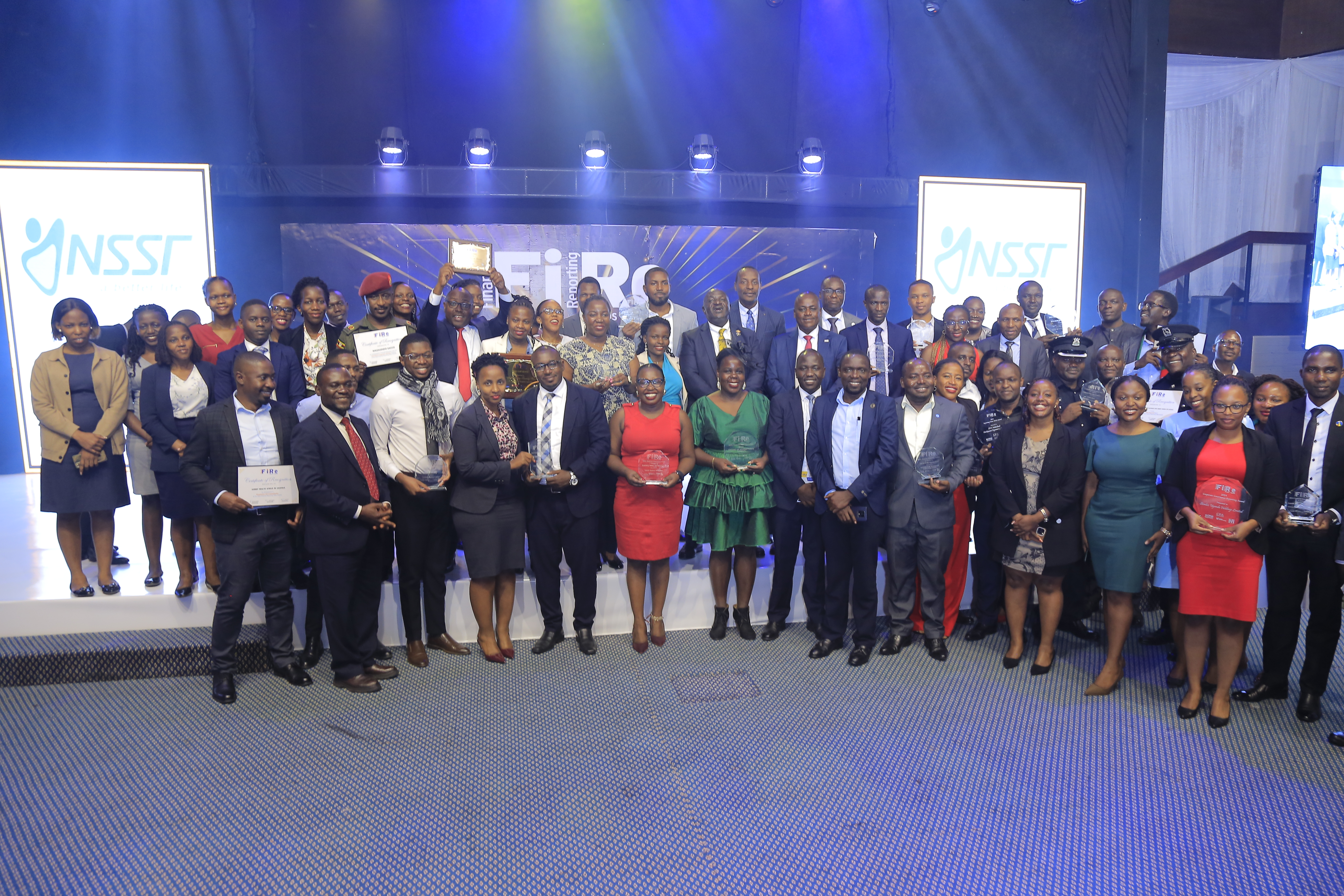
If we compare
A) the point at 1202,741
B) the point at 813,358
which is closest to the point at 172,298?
the point at 813,358

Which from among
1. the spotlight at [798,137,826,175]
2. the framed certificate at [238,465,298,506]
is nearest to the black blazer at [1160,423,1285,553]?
the framed certificate at [238,465,298,506]

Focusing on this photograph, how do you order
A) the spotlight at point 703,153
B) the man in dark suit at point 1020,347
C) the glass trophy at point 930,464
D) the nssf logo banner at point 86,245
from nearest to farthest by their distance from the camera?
1. the glass trophy at point 930,464
2. the man in dark suit at point 1020,347
3. the nssf logo banner at point 86,245
4. the spotlight at point 703,153

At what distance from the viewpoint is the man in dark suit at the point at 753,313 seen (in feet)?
17.9

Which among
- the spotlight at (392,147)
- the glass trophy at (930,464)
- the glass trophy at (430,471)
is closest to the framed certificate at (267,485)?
the glass trophy at (430,471)

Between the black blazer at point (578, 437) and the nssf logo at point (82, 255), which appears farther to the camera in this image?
the nssf logo at point (82, 255)

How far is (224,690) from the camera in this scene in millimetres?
4027

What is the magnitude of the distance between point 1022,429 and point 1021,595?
0.88 m

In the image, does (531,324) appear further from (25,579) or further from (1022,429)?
(25,579)

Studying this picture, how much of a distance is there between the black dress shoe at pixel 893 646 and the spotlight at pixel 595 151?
694 cm

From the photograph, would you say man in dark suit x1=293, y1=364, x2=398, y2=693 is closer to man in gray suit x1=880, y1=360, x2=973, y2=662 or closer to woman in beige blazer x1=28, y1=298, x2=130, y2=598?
woman in beige blazer x1=28, y1=298, x2=130, y2=598

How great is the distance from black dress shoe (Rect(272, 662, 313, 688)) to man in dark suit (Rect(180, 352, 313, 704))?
233 millimetres

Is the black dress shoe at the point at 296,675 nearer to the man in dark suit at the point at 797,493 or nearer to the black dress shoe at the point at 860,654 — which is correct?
the man in dark suit at the point at 797,493

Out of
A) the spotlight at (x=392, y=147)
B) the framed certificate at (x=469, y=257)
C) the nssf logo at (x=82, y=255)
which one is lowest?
the framed certificate at (x=469, y=257)

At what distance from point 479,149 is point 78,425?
232 inches
